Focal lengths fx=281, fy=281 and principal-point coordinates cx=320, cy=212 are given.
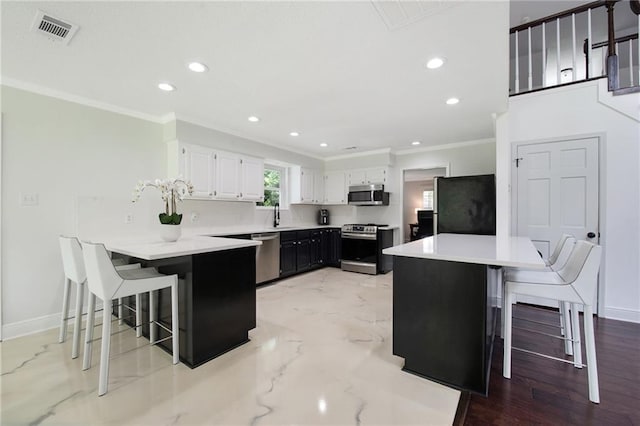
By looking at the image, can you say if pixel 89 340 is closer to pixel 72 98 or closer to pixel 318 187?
pixel 72 98

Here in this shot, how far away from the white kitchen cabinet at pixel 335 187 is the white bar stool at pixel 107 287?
A: 13.9 feet

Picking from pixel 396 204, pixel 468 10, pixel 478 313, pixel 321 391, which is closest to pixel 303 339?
pixel 321 391

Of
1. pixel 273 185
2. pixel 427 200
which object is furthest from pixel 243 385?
pixel 427 200

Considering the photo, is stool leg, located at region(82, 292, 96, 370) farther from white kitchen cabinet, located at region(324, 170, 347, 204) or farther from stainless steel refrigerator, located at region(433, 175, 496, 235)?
white kitchen cabinet, located at region(324, 170, 347, 204)

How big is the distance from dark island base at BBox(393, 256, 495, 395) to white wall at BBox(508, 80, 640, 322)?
2381 millimetres

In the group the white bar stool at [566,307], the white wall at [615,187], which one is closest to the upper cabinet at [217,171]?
the white bar stool at [566,307]

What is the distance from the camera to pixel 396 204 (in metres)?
5.70

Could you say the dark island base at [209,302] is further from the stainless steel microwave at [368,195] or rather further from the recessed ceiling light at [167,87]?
the stainless steel microwave at [368,195]

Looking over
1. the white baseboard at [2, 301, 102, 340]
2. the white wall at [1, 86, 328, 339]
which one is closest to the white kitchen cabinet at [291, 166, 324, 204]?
the white wall at [1, 86, 328, 339]

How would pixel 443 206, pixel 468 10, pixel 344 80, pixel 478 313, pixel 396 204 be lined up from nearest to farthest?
pixel 468 10
pixel 478 313
pixel 344 80
pixel 443 206
pixel 396 204

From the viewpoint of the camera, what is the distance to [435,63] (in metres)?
2.30

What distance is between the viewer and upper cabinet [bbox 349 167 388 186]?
5.57 metres

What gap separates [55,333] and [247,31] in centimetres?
332

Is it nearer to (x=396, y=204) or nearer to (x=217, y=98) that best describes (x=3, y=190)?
(x=217, y=98)
